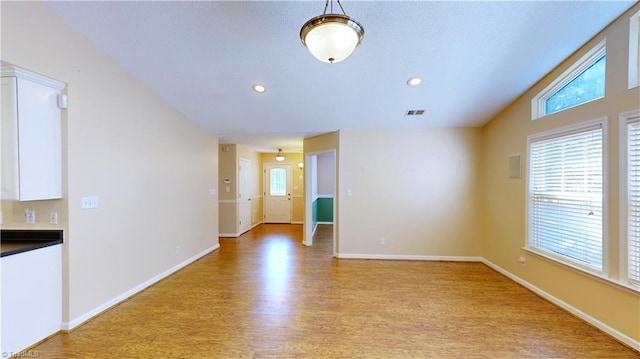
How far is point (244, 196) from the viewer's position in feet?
23.2

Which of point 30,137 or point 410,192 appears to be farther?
point 410,192

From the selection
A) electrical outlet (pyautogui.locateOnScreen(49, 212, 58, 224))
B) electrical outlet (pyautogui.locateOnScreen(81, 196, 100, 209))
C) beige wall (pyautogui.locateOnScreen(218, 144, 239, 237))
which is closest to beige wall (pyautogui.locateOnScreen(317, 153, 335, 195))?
beige wall (pyautogui.locateOnScreen(218, 144, 239, 237))

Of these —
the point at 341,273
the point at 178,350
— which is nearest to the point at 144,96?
the point at 178,350

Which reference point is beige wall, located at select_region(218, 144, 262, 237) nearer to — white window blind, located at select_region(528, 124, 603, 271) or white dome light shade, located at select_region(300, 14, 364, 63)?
white dome light shade, located at select_region(300, 14, 364, 63)

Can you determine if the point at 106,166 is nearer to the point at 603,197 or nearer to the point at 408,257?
the point at 408,257

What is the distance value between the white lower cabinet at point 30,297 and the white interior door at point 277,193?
626 cm

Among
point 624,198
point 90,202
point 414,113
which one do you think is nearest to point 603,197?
point 624,198

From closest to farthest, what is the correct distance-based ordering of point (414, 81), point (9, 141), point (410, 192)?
point (9, 141) → point (414, 81) → point (410, 192)

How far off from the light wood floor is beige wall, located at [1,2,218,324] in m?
0.41

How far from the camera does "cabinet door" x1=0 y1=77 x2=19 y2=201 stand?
7.00ft

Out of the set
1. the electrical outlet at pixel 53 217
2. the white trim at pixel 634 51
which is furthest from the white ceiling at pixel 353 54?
the electrical outlet at pixel 53 217

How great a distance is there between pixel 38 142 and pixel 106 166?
0.63 meters

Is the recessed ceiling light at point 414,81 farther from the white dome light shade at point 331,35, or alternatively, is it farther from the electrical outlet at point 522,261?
the electrical outlet at point 522,261

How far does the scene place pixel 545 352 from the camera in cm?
214
